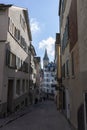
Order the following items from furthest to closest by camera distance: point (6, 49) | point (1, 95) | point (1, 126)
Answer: point (6, 49) → point (1, 95) → point (1, 126)

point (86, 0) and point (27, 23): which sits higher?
point (27, 23)

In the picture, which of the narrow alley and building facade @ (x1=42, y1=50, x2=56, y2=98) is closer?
the narrow alley

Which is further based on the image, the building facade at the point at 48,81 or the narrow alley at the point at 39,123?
the building facade at the point at 48,81

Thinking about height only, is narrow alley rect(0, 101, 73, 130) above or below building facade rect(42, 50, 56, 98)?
below

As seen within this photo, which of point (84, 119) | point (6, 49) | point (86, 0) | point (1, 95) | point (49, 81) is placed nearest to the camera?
point (86, 0)

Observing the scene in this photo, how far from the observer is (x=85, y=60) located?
7.68 m

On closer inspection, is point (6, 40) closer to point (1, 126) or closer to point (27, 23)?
point (1, 126)

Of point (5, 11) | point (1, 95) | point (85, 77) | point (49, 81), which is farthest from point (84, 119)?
point (49, 81)

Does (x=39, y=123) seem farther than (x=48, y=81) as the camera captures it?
No

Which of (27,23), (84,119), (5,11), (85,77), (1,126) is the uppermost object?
(27,23)

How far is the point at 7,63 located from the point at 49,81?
250 feet

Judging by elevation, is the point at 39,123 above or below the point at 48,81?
below

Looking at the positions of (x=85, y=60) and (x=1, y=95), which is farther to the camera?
(x=1, y=95)

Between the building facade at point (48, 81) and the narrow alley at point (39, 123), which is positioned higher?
the building facade at point (48, 81)
